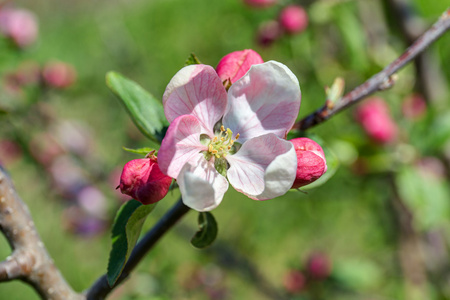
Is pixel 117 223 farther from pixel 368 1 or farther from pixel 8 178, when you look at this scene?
pixel 368 1

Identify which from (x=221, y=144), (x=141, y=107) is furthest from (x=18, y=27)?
(x=221, y=144)

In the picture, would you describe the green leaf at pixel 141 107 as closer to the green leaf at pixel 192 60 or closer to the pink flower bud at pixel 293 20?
the green leaf at pixel 192 60

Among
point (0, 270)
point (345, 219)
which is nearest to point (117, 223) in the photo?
point (0, 270)

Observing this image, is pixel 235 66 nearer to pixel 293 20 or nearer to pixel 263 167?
pixel 263 167

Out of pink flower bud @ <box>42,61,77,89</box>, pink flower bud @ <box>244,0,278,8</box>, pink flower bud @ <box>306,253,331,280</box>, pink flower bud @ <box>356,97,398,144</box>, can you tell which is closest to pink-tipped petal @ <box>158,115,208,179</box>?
pink flower bud @ <box>356,97,398,144</box>

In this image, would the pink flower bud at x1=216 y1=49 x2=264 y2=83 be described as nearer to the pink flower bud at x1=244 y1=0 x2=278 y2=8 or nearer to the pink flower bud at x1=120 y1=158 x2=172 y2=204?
the pink flower bud at x1=120 y1=158 x2=172 y2=204
